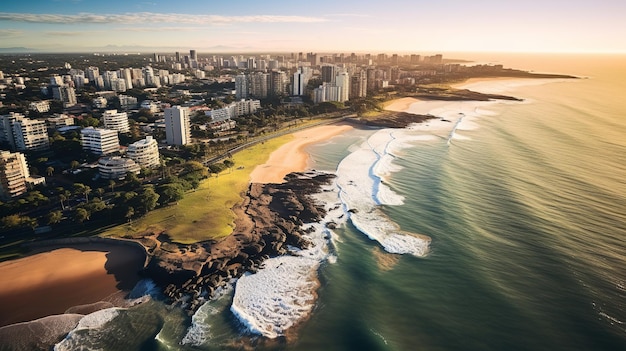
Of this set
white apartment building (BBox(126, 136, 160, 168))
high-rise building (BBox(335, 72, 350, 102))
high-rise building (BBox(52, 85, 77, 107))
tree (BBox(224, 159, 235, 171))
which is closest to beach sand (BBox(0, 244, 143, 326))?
white apartment building (BBox(126, 136, 160, 168))

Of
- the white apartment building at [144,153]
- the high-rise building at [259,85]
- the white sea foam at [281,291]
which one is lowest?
the white sea foam at [281,291]

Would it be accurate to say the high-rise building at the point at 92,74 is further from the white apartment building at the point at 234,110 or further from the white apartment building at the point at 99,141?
the white apartment building at the point at 99,141

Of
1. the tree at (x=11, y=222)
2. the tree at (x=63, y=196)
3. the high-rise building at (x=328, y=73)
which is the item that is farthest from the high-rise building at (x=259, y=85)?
the tree at (x=11, y=222)

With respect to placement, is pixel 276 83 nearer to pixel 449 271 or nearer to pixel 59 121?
pixel 59 121

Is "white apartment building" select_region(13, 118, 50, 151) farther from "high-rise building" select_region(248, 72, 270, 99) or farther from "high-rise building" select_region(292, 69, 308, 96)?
"high-rise building" select_region(292, 69, 308, 96)

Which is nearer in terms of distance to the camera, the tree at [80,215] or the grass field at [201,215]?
the tree at [80,215]

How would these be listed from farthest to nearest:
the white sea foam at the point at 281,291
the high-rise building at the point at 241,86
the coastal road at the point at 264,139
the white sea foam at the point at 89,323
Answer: the high-rise building at the point at 241,86 → the coastal road at the point at 264,139 → the white sea foam at the point at 281,291 → the white sea foam at the point at 89,323
